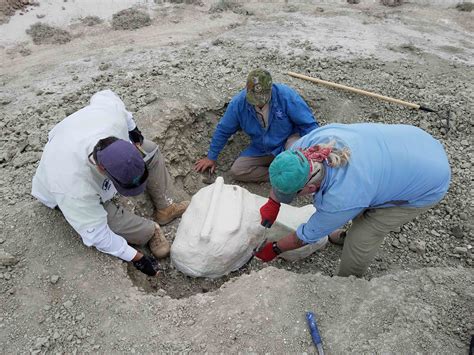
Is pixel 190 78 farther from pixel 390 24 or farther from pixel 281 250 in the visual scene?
pixel 390 24

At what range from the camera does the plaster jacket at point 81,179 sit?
99.1 inches

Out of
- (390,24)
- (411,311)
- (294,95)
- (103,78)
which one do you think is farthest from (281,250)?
(390,24)

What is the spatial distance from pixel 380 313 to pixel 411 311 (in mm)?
212

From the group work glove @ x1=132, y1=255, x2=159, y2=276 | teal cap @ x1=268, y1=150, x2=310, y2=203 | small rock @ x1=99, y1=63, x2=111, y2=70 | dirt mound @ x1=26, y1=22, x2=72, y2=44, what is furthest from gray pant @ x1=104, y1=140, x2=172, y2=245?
dirt mound @ x1=26, y1=22, x2=72, y2=44

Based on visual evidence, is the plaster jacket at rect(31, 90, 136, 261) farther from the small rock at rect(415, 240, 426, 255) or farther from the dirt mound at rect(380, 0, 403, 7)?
the dirt mound at rect(380, 0, 403, 7)

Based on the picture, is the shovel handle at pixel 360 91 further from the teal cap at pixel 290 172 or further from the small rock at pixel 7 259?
the small rock at pixel 7 259

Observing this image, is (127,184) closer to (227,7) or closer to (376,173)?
(376,173)

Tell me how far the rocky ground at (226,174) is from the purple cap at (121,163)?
83cm

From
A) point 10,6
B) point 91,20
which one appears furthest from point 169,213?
point 10,6

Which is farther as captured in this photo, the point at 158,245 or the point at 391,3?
the point at 391,3

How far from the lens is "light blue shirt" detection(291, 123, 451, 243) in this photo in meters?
2.42

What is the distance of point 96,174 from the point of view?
2.60m

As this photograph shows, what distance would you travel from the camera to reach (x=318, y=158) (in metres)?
2.36

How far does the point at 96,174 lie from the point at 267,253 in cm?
147
